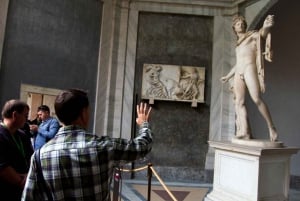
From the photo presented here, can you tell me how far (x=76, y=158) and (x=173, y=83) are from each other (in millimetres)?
7486

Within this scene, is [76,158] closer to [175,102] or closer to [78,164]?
[78,164]

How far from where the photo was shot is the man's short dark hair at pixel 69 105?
157cm

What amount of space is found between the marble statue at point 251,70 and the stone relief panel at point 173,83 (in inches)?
125

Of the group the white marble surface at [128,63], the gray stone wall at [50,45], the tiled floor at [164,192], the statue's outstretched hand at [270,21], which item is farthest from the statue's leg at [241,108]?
the gray stone wall at [50,45]

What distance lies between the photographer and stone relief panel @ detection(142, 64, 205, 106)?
884 centimetres

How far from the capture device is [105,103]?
879cm

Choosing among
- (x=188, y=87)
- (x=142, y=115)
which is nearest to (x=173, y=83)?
(x=188, y=87)

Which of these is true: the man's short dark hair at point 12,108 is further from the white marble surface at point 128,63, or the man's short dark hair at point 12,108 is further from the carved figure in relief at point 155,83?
the carved figure in relief at point 155,83

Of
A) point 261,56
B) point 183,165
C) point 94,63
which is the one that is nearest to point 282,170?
point 261,56

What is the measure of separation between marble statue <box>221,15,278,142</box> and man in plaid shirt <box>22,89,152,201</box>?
4057 millimetres

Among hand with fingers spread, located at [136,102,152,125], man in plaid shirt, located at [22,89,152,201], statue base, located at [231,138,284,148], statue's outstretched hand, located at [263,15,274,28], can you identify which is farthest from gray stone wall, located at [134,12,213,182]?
man in plaid shirt, located at [22,89,152,201]

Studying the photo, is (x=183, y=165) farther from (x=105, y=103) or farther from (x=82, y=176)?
(x=82, y=176)

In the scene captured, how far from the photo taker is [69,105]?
1.57 meters

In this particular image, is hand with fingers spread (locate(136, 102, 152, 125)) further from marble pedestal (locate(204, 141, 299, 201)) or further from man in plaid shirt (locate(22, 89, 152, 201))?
marble pedestal (locate(204, 141, 299, 201))
